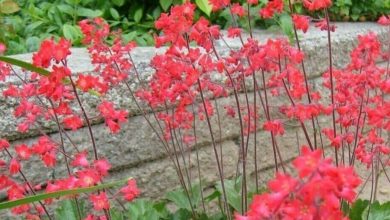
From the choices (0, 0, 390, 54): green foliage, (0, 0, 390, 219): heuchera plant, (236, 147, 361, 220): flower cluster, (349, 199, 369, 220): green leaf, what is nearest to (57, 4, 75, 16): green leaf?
(0, 0, 390, 54): green foliage

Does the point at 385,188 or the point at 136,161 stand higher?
the point at 136,161

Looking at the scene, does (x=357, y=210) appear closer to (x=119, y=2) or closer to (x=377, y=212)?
(x=377, y=212)

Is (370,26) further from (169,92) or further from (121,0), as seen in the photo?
(169,92)

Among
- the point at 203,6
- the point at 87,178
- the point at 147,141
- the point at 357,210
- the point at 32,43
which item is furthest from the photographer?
the point at 203,6

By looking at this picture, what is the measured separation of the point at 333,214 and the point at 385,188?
2741mm

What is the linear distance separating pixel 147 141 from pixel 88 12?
2.99 feet

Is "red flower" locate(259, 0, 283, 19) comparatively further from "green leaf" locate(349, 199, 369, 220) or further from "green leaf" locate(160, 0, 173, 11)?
"green leaf" locate(160, 0, 173, 11)

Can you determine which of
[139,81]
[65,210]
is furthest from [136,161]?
[65,210]

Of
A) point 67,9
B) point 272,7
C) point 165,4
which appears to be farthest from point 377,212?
point 67,9

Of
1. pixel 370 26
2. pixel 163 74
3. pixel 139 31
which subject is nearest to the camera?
pixel 163 74

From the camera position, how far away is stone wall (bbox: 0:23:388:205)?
2551mm

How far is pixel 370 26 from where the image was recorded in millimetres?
3996

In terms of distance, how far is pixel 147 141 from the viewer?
9.26ft

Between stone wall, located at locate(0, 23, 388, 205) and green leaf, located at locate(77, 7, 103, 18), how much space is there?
11.7 inches
